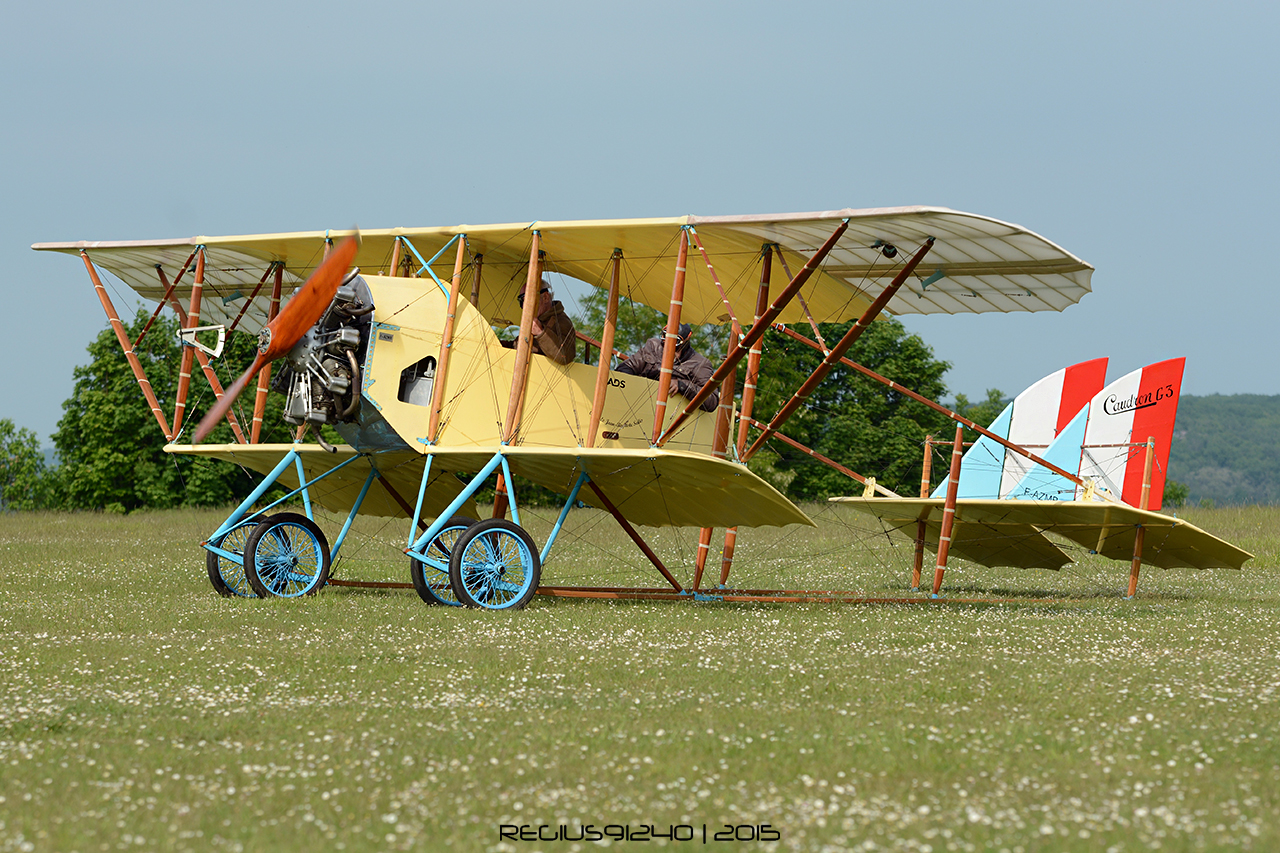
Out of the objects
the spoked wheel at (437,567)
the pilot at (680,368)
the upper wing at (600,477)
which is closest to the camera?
the spoked wheel at (437,567)

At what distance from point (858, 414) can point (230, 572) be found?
45590 mm

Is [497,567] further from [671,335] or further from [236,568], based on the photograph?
[236,568]

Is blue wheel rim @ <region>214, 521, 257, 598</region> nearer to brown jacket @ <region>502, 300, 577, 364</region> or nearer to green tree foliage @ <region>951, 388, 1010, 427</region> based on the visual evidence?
brown jacket @ <region>502, 300, 577, 364</region>

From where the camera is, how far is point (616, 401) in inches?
576

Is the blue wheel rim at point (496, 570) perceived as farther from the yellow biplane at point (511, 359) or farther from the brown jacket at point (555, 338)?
the brown jacket at point (555, 338)

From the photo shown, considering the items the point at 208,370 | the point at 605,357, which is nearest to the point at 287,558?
the point at 208,370

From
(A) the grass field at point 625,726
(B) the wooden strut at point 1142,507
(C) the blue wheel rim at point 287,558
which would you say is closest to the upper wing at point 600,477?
(C) the blue wheel rim at point 287,558

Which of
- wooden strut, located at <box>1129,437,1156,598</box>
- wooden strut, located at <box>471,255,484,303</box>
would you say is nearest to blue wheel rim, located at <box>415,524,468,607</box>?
wooden strut, located at <box>471,255,484,303</box>

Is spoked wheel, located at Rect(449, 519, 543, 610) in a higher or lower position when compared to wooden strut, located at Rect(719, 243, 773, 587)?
lower

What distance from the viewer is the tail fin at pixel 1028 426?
1823 cm

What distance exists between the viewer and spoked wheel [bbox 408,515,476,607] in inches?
490

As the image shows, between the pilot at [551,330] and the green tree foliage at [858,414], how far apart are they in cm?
3823

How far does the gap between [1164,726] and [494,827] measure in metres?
4.52

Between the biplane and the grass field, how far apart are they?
1.16m
